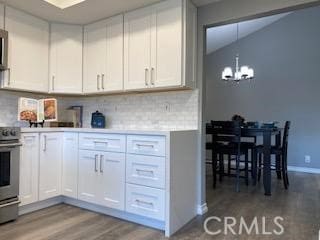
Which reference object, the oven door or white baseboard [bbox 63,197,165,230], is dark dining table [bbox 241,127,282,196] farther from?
the oven door

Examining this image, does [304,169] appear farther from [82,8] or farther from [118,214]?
[82,8]

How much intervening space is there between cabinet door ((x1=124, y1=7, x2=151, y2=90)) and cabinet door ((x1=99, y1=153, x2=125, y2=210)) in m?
0.83

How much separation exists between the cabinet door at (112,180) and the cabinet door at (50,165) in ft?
2.05

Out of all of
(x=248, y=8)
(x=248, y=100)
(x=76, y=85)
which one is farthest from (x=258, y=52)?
(x=76, y=85)

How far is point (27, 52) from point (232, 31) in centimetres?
419

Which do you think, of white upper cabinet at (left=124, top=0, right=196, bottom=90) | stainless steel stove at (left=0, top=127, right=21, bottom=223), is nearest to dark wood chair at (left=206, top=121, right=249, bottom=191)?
white upper cabinet at (left=124, top=0, right=196, bottom=90)

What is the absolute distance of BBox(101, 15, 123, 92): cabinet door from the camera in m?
2.88

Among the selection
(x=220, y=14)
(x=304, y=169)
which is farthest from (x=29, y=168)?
(x=304, y=169)

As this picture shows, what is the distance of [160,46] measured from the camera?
8.48 ft

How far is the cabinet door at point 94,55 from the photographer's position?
304 centimetres

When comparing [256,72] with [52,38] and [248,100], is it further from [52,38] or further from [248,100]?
[52,38]

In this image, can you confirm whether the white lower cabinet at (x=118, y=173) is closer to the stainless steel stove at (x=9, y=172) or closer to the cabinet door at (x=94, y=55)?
the stainless steel stove at (x=9, y=172)

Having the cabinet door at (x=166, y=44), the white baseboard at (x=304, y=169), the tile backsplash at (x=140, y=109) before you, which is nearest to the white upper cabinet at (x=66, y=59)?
the tile backsplash at (x=140, y=109)

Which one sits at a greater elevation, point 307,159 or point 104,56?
point 104,56
